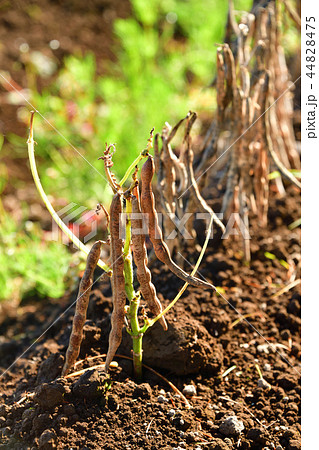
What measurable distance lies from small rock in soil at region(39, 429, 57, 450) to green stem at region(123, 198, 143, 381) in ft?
1.27

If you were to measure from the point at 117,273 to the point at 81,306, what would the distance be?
20 cm

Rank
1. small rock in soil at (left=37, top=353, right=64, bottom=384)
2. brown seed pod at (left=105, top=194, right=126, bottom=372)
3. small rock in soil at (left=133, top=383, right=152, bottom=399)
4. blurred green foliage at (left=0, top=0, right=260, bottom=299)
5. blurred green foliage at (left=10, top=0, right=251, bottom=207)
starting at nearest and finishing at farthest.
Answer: brown seed pod at (left=105, top=194, right=126, bottom=372) → small rock in soil at (left=133, top=383, right=152, bottom=399) → small rock in soil at (left=37, top=353, right=64, bottom=384) → blurred green foliage at (left=0, top=0, right=260, bottom=299) → blurred green foliage at (left=10, top=0, right=251, bottom=207)

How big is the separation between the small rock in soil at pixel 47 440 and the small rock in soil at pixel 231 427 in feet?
1.81

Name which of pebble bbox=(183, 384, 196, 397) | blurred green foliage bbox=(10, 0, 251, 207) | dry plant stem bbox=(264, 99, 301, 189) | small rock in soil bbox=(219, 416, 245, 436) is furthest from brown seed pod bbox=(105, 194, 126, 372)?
blurred green foliage bbox=(10, 0, 251, 207)

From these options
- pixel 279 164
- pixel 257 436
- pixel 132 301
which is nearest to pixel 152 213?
pixel 132 301

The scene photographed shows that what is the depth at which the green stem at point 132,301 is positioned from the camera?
177 cm

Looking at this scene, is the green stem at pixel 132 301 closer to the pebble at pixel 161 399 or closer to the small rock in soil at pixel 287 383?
the pebble at pixel 161 399

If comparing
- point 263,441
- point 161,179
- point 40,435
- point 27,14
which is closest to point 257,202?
point 161,179

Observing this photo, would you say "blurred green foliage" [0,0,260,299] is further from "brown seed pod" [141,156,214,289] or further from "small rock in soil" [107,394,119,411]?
"brown seed pod" [141,156,214,289]

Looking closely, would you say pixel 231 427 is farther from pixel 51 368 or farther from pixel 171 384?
pixel 51 368

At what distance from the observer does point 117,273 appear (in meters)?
1.78

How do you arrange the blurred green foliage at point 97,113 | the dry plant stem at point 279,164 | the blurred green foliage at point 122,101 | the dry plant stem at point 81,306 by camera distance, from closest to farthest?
1. the dry plant stem at point 81,306
2. the dry plant stem at point 279,164
3. the blurred green foliage at point 97,113
4. the blurred green foliage at point 122,101

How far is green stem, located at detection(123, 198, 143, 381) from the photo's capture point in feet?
5.82

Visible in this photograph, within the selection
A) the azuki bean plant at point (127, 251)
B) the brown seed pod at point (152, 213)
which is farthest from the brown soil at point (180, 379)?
the brown seed pod at point (152, 213)
